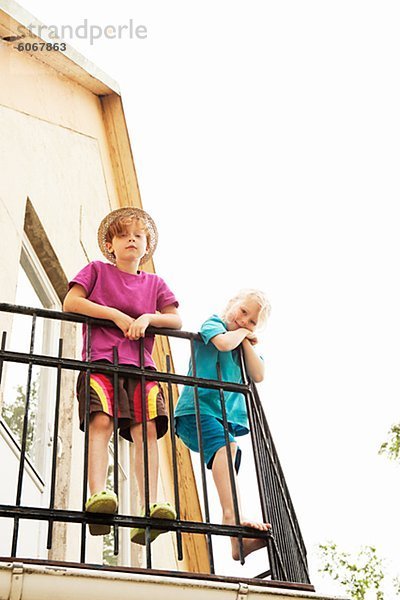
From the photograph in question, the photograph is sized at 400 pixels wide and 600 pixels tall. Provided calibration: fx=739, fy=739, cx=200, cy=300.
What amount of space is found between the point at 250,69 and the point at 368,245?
17.4ft

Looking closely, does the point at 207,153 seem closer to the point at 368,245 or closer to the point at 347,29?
the point at 347,29

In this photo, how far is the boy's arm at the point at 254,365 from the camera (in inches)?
158

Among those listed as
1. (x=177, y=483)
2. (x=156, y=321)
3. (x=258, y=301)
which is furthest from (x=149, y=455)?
(x=258, y=301)

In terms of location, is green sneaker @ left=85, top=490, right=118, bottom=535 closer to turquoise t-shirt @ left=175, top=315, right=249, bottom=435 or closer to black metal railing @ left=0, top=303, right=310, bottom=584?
black metal railing @ left=0, top=303, right=310, bottom=584

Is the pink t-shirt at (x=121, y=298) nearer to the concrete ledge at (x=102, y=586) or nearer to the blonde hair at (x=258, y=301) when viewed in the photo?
the blonde hair at (x=258, y=301)

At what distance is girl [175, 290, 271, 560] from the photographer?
12.8 ft

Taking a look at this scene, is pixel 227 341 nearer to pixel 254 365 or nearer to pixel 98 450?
pixel 254 365

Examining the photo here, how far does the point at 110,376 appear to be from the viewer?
140 inches

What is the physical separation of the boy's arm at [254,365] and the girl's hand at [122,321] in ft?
2.26

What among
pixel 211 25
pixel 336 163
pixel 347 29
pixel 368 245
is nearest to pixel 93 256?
Result: pixel 211 25

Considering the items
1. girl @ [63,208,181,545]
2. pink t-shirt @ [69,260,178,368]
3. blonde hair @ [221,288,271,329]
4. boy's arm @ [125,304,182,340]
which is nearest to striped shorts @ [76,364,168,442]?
girl @ [63,208,181,545]

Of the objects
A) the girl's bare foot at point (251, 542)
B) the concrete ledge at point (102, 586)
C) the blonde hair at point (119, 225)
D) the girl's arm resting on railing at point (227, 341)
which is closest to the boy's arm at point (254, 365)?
the girl's arm resting on railing at point (227, 341)

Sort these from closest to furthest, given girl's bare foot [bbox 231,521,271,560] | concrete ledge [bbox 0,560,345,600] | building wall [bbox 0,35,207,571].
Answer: concrete ledge [bbox 0,560,345,600] → girl's bare foot [bbox 231,521,271,560] → building wall [bbox 0,35,207,571]

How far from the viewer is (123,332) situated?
3.75 meters
